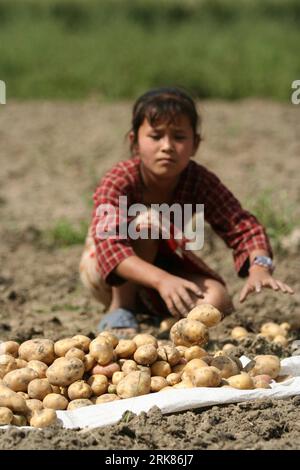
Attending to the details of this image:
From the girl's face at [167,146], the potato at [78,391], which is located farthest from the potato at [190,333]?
the girl's face at [167,146]

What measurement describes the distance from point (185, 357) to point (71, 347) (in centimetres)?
41

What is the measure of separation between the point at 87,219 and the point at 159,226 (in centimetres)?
207

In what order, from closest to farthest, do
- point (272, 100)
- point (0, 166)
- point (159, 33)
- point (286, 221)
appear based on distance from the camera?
point (286, 221)
point (0, 166)
point (272, 100)
point (159, 33)

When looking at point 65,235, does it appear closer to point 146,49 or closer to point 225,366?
point 225,366

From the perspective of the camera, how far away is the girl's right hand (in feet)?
11.0

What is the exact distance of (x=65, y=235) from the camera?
541 centimetres

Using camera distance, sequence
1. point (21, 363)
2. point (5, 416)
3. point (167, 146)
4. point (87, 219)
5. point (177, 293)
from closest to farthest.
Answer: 1. point (5, 416)
2. point (21, 363)
3. point (177, 293)
4. point (167, 146)
5. point (87, 219)

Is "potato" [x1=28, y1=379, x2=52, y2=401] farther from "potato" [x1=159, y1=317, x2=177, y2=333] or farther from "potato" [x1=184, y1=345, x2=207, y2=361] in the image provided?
"potato" [x1=159, y1=317, x2=177, y2=333]

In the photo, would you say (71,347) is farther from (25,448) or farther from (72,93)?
(72,93)

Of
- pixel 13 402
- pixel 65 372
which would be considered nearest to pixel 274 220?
pixel 65 372

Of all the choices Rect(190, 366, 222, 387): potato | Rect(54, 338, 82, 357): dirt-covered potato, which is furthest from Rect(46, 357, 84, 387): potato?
Rect(190, 366, 222, 387): potato

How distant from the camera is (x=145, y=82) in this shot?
32.4ft
